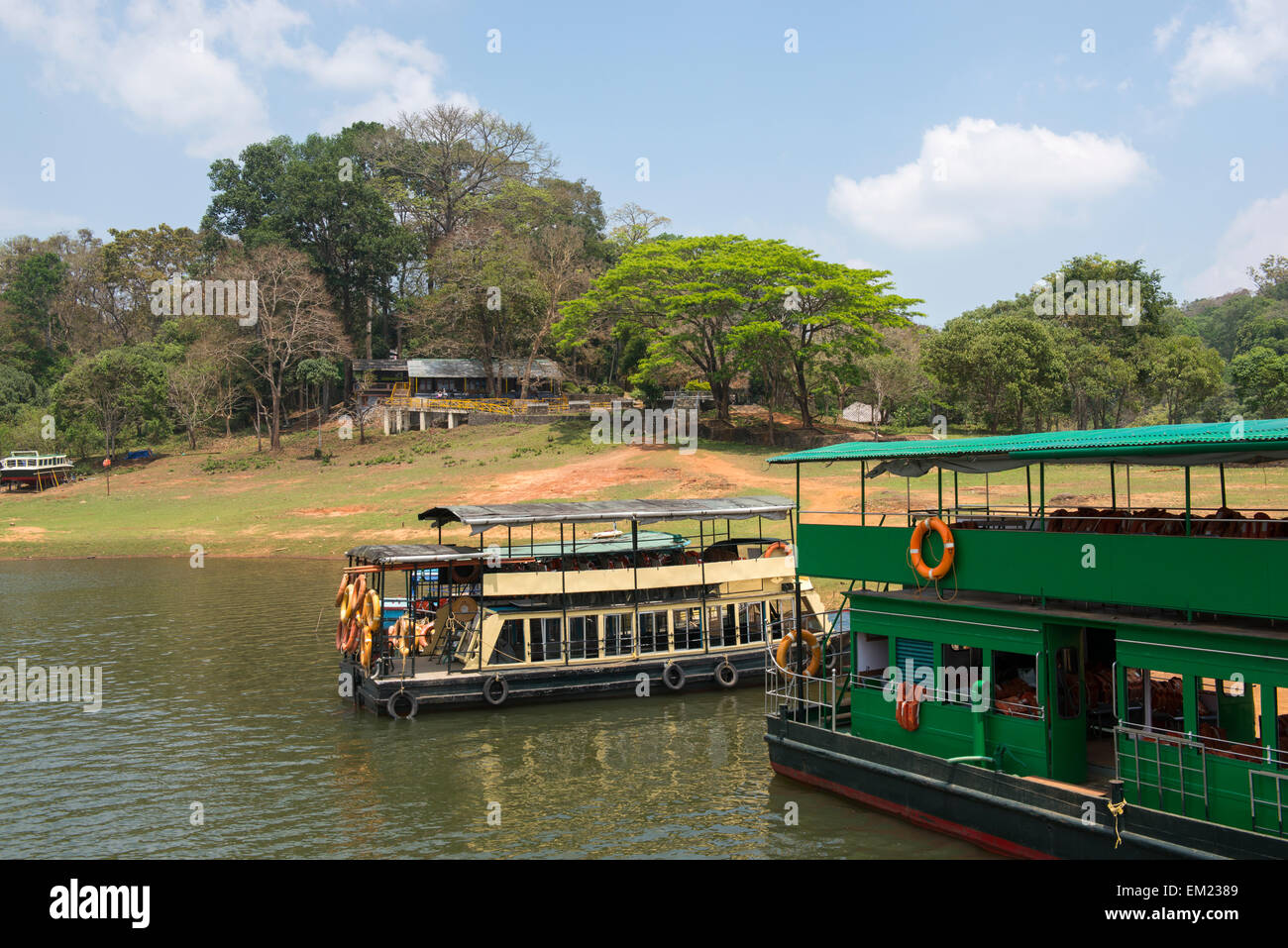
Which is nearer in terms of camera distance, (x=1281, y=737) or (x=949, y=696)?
(x=1281, y=737)

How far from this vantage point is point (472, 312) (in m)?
82.1

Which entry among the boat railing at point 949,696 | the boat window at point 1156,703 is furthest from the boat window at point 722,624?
the boat window at point 1156,703

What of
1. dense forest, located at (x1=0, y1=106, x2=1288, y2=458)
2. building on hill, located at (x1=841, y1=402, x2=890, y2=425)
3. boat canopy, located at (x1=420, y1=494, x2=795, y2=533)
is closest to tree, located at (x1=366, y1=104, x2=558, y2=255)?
dense forest, located at (x1=0, y1=106, x2=1288, y2=458)

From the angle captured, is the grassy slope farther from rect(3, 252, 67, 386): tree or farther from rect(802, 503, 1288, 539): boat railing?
rect(3, 252, 67, 386): tree

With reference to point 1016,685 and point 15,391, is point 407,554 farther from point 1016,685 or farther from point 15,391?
point 15,391

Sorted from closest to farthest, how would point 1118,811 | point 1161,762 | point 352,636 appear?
point 1118,811, point 1161,762, point 352,636

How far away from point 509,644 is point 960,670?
39.8ft

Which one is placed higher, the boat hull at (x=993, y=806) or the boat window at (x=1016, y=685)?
the boat window at (x=1016, y=685)

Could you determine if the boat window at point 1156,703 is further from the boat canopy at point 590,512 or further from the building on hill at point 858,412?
→ the building on hill at point 858,412

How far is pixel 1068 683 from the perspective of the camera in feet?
50.3

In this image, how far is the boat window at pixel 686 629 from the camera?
2672cm

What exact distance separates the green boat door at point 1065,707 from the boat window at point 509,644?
13.5 metres

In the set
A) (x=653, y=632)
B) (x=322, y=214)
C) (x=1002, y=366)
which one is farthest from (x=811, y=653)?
(x=322, y=214)
